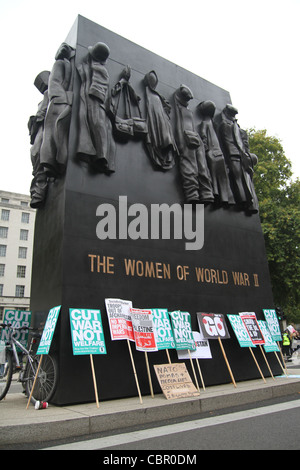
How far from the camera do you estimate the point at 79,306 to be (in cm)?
677

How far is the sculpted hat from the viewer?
8.23 metres

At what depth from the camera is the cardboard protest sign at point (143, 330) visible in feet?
22.9

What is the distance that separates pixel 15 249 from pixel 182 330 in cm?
4982

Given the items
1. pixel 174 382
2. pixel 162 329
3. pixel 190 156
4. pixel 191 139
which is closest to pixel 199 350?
pixel 162 329

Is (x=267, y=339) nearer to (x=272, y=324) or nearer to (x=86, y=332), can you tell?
(x=272, y=324)

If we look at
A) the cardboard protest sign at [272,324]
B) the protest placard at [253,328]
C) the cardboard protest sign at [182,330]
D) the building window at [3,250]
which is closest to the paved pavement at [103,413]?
the cardboard protest sign at [182,330]

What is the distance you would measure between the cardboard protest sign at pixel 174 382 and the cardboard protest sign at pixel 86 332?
1.27 metres

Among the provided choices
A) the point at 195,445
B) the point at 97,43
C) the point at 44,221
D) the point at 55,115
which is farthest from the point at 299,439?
the point at 97,43

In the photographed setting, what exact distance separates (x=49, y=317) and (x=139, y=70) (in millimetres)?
6823

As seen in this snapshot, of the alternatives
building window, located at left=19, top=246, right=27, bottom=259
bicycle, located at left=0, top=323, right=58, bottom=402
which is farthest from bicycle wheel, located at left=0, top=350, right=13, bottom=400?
building window, located at left=19, top=246, right=27, bottom=259

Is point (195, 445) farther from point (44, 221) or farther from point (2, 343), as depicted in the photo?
point (44, 221)

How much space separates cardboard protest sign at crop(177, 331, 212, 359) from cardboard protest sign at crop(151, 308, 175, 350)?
616 mm

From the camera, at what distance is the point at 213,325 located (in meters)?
8.59

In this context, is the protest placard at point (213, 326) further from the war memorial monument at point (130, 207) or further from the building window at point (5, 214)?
the building window at point (5, 214)
